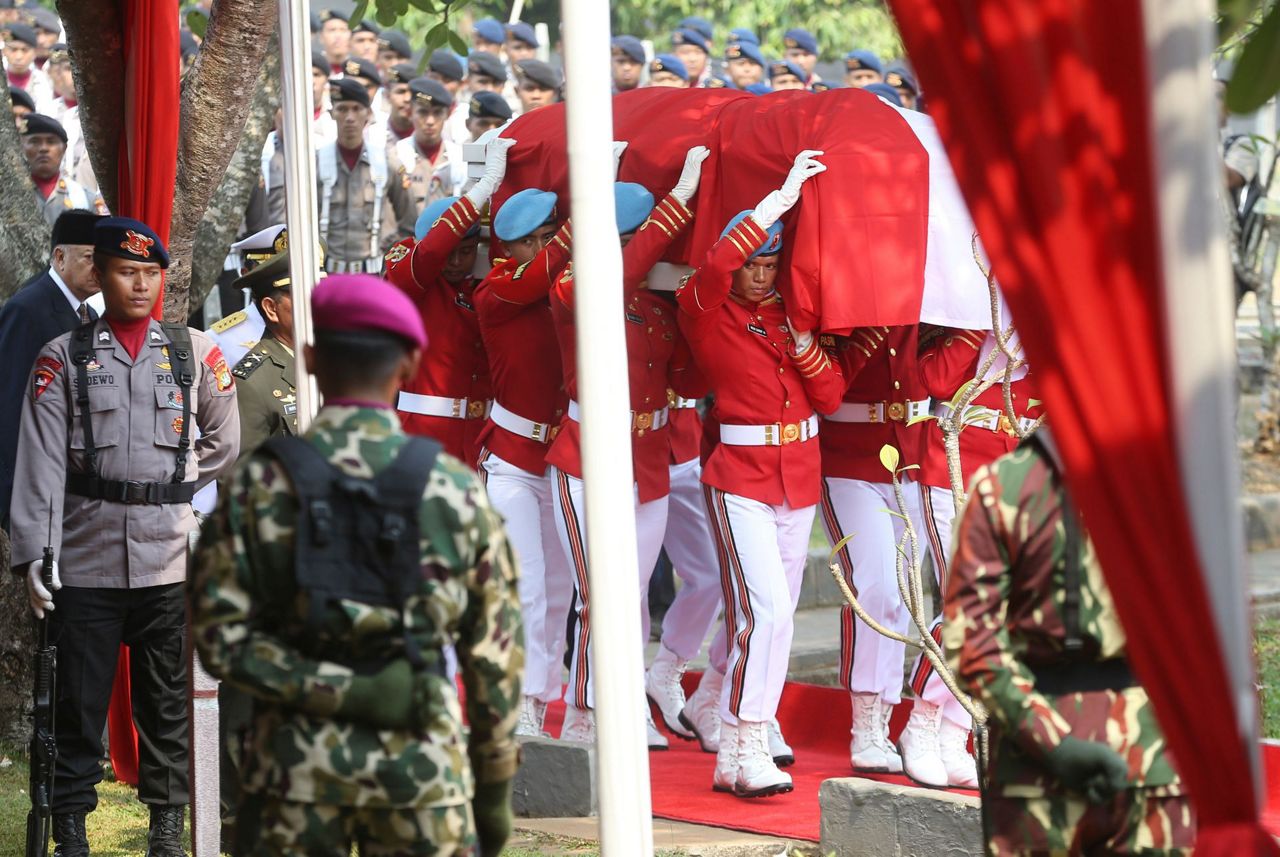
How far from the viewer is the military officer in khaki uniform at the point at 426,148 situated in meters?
12.0

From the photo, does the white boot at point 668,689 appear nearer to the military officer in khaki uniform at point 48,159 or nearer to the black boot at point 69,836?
the black boot at point 69,836

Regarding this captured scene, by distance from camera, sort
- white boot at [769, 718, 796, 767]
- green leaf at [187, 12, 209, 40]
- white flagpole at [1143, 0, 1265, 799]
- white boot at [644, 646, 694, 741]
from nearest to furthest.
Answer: white flagpole at [1143, 0, 1265, 799], white boot at [769, 718, 796, 767], white boot at [644, 646, 694, 741], green leaf at [187, 12, 209, 40]

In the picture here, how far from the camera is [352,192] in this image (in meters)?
11.4

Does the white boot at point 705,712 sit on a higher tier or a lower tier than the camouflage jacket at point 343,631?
lower

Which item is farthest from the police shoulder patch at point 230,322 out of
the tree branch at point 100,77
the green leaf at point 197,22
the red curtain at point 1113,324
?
the red curtain at point 1113,324

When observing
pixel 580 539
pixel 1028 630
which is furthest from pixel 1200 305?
pixel 580 539

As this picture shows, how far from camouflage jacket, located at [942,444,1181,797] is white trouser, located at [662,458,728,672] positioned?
4290mm

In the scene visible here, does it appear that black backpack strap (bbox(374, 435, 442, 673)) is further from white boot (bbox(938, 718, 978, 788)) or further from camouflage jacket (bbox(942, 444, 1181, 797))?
white boot (bbox(938, 718, 978, 788))

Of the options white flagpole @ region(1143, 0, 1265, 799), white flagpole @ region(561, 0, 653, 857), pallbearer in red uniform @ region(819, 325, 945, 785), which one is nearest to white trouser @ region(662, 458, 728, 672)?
pallbearer in red uniform @ region(819, 325, 945, 785)

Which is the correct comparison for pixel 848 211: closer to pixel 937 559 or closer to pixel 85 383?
pixel 937 559

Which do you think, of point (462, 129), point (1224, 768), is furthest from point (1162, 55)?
point (462, 129)

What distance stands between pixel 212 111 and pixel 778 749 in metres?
3.21

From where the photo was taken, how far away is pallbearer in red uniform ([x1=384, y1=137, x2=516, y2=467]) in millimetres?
7949

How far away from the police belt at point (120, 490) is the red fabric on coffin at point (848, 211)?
223 centimetres
